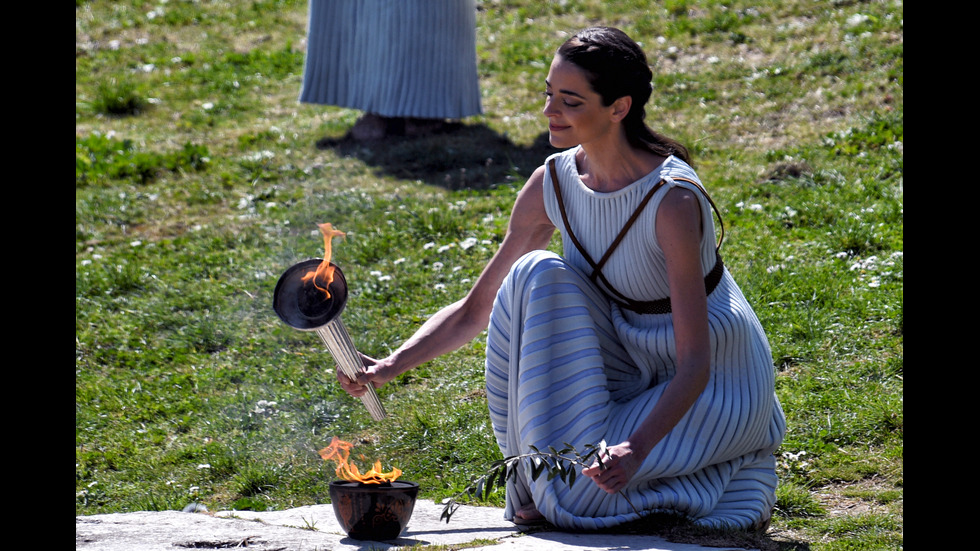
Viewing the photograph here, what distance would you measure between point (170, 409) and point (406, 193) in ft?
9.80

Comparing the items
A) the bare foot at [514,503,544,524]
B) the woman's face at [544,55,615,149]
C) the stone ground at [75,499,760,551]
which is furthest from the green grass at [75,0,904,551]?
the woman's face at [544,55,615,149]

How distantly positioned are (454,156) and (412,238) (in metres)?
1.75

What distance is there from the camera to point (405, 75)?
925 centimetres

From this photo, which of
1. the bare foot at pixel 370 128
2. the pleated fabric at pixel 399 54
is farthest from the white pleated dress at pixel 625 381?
the bare foot at pixel 370 128

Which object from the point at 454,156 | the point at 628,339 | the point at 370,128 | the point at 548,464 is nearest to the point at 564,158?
the point at 628,339

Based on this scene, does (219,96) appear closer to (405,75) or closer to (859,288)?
(405,75)

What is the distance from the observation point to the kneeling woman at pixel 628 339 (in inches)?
124

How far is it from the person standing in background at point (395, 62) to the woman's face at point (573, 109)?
6029 millimetres

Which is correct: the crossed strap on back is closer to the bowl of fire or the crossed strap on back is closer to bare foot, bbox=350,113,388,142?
the bowl of fire

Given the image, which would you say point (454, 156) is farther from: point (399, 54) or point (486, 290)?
point (486, 290)

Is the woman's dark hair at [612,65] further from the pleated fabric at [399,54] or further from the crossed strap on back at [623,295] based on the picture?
the pleated fabric at [399,54]

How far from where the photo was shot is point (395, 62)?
365 inches
